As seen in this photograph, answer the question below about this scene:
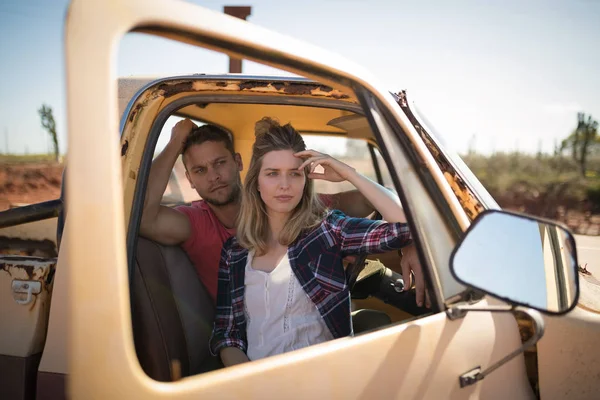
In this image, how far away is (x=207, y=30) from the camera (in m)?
1.00

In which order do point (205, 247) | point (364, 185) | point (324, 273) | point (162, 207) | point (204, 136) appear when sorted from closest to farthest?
1. point (364, 185)
2. point (324, 273)
3. point (162, 207)
4. point (205, 247)
5. point (204, 136)

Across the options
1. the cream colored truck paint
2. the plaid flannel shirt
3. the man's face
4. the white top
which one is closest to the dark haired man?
the man's face

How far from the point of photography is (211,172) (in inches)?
104

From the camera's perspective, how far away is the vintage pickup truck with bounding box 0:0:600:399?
2.94 feet

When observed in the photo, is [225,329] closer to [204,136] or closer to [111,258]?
[111,258]

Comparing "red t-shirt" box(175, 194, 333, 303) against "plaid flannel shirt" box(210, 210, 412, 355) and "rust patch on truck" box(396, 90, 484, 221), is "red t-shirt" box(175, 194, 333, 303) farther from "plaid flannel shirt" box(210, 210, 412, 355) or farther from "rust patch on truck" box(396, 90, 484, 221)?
"rust patch on truck" box(396, 90, 484, 221)

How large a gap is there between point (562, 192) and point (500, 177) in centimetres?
484

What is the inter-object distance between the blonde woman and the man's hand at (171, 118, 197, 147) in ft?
1.49

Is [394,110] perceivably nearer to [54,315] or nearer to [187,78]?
[187,78]

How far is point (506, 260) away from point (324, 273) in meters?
0.76

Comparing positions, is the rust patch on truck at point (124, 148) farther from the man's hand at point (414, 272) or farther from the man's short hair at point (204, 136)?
the man's hand at point (414, 272)

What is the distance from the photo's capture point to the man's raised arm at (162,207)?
2.11m

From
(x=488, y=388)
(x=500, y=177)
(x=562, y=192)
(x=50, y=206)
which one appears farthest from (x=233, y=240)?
(x=500, y=177)

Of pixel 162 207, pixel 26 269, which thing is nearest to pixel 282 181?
pixel 162 207
